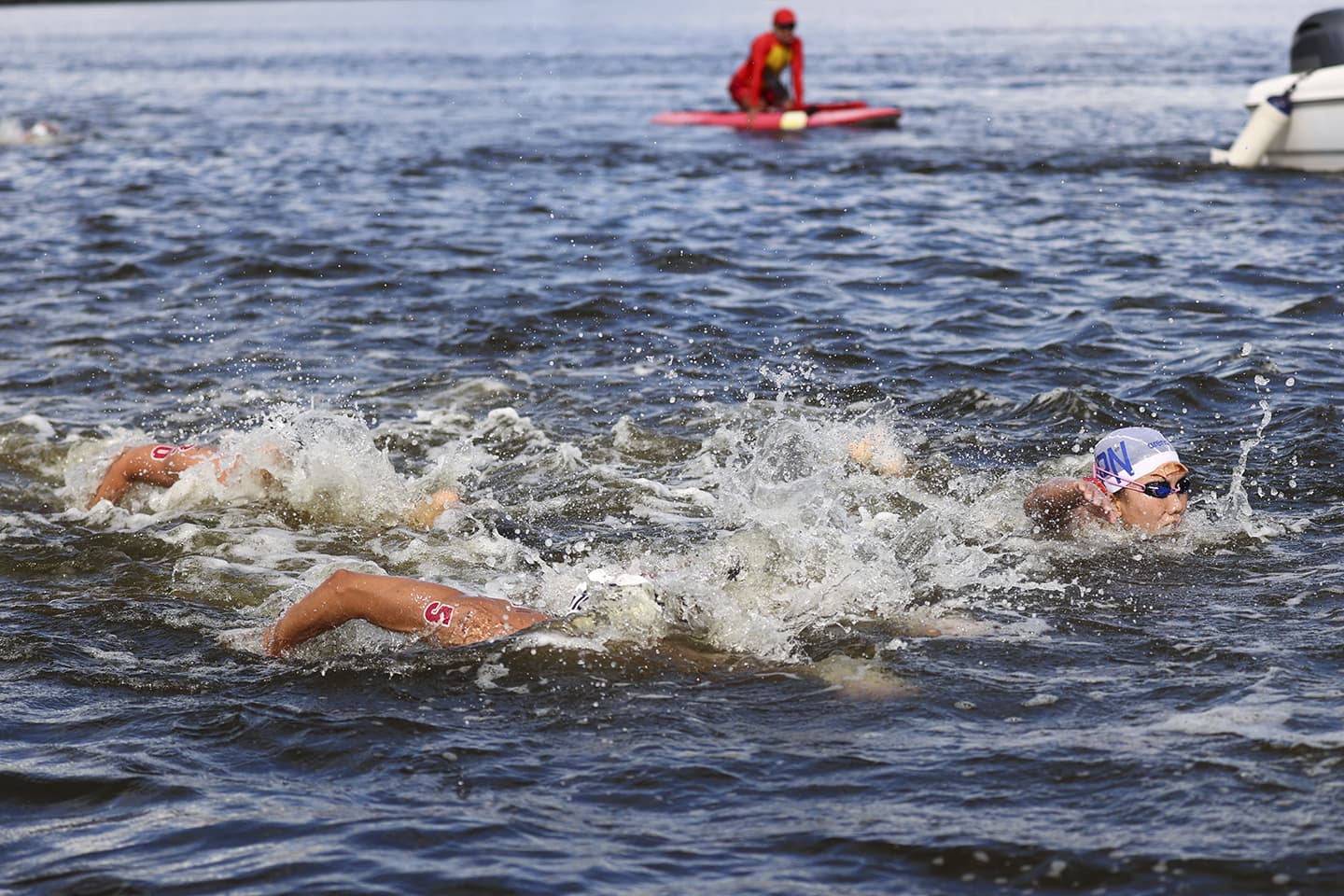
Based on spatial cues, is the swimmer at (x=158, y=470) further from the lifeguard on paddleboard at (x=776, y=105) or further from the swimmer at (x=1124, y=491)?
the lifeguard on paddleboard at (x=776, y=105)

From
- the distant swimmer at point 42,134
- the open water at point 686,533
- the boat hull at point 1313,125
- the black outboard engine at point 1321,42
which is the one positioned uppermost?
the black outboard engine at point 1321,42

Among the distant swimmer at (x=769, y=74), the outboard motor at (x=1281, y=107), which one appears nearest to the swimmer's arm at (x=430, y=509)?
the outboard motor at (x=1281, y=107)

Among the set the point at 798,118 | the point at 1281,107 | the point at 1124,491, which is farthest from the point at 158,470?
the point at 798,118

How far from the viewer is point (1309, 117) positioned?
1898 centimetres

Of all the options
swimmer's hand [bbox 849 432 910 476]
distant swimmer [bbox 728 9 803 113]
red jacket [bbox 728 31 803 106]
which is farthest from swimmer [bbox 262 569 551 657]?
red jacket [bbox 728 31 803 106]

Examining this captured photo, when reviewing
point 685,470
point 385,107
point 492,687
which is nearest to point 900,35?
point 385,107

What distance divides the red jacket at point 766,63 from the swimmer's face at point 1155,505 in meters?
20.0

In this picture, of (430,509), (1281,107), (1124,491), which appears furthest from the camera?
Answer: (1281,107)

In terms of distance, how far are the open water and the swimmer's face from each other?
0.13 meters

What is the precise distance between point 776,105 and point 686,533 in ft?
66.9

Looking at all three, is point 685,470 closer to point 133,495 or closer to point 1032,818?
point 133,495

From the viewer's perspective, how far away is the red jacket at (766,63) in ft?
88.3

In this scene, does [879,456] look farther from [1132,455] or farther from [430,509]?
[430,509]

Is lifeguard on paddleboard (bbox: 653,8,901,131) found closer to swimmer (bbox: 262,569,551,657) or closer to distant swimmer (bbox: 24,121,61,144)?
distant swimmer (bbox: 24,121,61,144)
